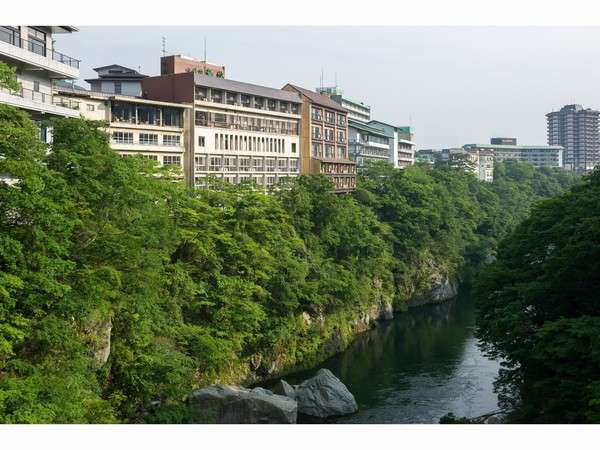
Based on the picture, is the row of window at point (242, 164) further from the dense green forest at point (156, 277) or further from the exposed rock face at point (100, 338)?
the exposed rock face at point (100, 338)

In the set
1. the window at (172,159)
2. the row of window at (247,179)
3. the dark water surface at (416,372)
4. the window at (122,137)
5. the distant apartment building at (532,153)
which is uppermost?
the distant apartment building at (532,153)

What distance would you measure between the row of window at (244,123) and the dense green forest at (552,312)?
2405 cm

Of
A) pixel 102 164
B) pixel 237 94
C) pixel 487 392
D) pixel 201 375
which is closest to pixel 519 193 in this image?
pixel 237 94

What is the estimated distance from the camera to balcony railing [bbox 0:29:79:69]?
82.5 feet

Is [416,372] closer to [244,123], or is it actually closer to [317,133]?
[244,123]

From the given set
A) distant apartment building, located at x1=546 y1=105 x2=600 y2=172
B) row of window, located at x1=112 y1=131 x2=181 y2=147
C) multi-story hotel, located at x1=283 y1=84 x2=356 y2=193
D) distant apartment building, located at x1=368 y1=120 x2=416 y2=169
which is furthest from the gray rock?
distant apartment building, located at x1=546 y1=105 x2=600 y2=172

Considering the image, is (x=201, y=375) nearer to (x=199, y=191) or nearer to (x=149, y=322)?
(x=149, y=322)

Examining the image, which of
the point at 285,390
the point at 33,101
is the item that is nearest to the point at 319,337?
the point at 285,390

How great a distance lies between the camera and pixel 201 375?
30.7m

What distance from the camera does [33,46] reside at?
89.9ft

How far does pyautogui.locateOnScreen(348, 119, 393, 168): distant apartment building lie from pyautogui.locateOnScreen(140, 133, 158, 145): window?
3287 centimetres

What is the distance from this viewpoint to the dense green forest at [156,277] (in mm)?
18141

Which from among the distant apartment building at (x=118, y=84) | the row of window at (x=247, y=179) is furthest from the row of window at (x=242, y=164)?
the distant apartment building at (x=118, y=84)

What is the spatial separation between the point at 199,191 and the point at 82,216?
13.4m
